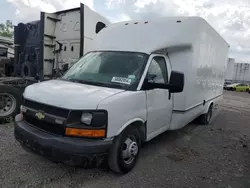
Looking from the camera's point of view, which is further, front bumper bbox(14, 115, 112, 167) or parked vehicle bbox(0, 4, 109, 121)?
parked vehicle bbox(0, 4, 109, 121)

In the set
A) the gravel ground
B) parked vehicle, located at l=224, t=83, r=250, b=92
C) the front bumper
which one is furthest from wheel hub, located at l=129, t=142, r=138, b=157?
parked vehicle, located at l=224, t=83, r=250, b=92

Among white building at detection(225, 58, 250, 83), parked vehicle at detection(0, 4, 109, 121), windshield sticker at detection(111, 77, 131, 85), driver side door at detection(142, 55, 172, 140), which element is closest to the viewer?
windshield sticker at detection(111, 77, 131, 85)

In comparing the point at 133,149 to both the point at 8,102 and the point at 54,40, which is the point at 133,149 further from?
the point at 54,40

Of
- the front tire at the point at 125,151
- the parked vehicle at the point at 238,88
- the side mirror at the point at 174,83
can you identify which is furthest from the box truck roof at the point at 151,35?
the parked vehicle at the point at 238,88

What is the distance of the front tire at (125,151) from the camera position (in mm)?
3299

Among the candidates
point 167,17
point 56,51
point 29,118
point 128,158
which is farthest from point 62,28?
point 128,158

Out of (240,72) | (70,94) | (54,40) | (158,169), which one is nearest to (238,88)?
(240,72)

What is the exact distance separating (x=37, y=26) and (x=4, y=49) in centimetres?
355

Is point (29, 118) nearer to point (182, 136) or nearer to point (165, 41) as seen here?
point (165, 41)

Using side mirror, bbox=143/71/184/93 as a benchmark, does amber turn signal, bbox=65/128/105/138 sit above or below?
below

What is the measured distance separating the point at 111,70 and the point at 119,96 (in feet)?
2.70

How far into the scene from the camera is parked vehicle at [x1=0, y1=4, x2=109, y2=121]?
6.78 meters

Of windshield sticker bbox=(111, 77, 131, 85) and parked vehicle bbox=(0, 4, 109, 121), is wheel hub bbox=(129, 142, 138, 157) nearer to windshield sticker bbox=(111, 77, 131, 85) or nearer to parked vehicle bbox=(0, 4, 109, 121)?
windshield sticker bbox=(111, 77, 131, 85)

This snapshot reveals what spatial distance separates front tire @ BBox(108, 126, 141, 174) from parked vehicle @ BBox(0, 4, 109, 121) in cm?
375
